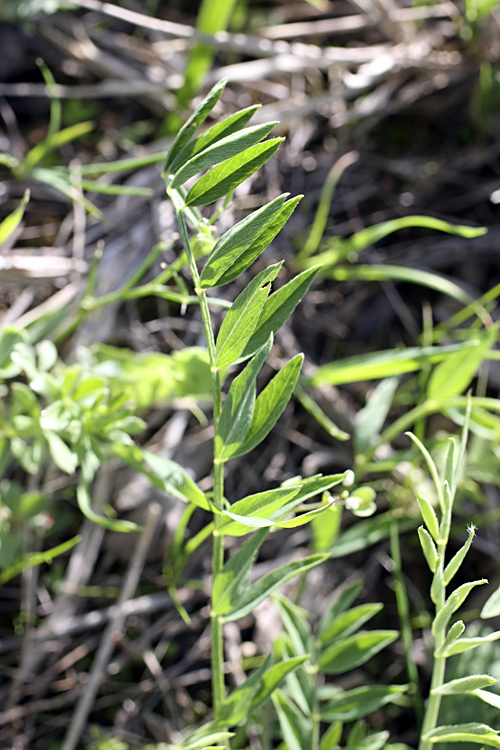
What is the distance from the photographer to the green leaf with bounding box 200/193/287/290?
67 cm

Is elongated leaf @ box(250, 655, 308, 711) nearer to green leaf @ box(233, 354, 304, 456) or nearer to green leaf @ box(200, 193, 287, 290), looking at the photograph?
green leaf @ box(233, 354, 304, 456)

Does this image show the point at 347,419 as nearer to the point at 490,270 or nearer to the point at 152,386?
the point at 152,386

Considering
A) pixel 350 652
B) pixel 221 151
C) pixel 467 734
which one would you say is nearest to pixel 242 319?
pixel 221 151

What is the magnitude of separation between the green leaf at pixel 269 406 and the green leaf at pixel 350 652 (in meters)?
0.45

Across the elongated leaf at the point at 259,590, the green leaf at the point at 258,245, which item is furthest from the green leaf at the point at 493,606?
the green leaf at the point at 258,245

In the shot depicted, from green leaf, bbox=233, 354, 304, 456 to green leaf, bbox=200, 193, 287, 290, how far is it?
0.15 meters

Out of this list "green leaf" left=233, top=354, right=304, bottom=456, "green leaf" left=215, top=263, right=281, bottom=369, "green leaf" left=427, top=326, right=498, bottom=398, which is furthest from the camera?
"green leaf" left=427, top=326, right=498, bottom=398

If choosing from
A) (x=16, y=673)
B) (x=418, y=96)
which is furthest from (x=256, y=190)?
(x=16, y=673)

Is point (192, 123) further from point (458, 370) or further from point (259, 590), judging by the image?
point (458, 370)

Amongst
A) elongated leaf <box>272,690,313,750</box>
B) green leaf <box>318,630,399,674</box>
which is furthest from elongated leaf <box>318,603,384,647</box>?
elongated leaf <box>272,690,313,750</box>

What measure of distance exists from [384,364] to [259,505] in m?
0.69

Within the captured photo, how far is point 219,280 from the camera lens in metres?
0.74

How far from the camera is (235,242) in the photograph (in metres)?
0.70

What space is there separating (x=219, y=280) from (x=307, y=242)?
933mm
